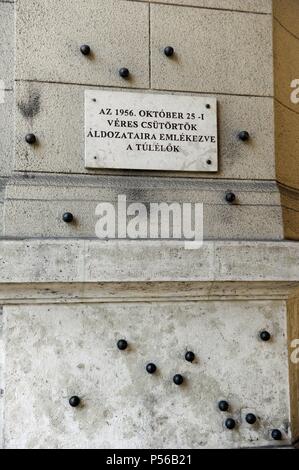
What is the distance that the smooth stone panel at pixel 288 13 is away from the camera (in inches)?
161

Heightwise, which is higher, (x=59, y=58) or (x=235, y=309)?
(x=59, y=58)

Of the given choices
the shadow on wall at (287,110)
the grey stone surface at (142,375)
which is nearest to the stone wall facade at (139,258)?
the grey stone surface at (142,375)

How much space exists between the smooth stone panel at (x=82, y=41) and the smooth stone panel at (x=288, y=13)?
1041 millimetres

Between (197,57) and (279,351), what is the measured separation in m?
1.90

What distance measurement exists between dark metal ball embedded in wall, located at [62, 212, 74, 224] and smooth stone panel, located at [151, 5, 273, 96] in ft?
3.20

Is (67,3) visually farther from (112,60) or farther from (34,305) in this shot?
(34,305)

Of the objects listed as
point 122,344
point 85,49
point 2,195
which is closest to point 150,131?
point 85,49

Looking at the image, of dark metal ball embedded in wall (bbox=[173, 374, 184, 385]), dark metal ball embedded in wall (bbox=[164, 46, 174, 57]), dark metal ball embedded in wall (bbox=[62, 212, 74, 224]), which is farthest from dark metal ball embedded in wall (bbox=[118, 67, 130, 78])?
dark metal ball embedded in wall (bbox=[173, 374, 184, 385])

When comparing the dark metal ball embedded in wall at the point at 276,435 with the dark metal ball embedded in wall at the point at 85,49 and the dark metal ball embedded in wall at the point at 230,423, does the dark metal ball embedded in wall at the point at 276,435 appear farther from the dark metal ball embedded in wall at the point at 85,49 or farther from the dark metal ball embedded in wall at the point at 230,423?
the dark metal ball embedded in wall at the point at 85,49

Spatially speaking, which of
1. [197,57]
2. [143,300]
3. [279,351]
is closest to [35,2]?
[197,57]

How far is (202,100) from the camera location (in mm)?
3648

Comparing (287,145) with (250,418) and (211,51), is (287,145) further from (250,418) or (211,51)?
(250,418)

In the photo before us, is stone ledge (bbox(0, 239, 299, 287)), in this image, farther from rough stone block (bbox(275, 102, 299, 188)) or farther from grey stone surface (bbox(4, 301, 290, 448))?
rough stone block (bbox(275, 102, 299, 188))

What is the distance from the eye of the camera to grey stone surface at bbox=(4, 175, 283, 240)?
337 cm
